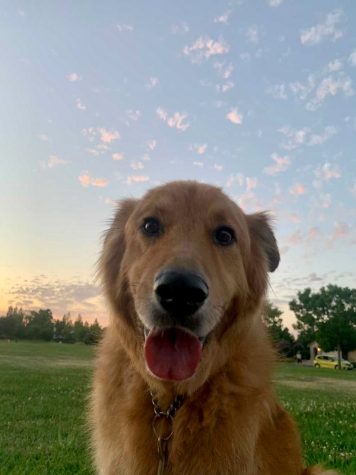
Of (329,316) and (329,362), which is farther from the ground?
(329,316)

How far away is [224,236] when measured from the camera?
3.85 metres

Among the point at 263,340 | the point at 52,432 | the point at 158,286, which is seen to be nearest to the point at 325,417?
the point at 52,432

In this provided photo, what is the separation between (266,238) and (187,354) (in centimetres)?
166

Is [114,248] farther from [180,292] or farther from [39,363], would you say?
A: [39,363]

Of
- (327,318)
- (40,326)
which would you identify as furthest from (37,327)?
(327,318)

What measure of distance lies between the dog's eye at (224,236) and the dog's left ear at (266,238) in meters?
0.54

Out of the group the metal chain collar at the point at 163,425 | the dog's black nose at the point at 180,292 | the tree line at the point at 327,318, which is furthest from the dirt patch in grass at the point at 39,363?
the tree line at the point at 327,318

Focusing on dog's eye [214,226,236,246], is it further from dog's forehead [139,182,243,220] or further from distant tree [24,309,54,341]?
distant tree [24,309,54,341]

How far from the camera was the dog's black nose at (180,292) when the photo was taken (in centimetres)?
293

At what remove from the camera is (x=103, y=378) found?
3605 millimetres

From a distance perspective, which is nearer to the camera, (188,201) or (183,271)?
(183,271)

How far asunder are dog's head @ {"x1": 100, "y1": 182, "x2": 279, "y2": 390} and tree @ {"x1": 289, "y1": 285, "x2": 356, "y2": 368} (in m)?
57.2

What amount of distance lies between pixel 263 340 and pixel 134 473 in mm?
1380

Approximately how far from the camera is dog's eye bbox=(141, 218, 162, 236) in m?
3.79
